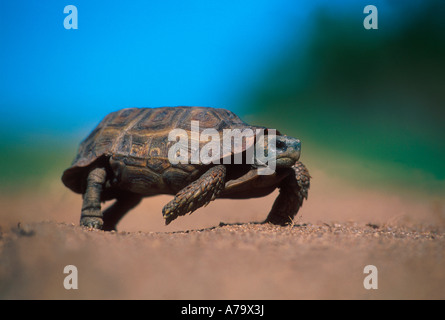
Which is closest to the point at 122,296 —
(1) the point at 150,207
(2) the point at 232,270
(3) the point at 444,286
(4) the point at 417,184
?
(2) the point at 232,270

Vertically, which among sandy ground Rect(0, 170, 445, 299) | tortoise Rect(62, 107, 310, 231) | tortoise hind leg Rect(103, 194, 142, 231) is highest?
tortoise Rect(62, 107, 310, 231)

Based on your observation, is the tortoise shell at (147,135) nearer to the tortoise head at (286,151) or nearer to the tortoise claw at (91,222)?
the tortoise head at (286,151)

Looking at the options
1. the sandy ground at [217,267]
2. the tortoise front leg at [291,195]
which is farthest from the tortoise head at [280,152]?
the sandy ground at [217,267]

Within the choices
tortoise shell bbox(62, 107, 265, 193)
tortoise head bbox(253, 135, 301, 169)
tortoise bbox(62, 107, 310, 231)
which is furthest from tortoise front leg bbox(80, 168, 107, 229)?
tortoise head bbox(253, 135, 301, 169)

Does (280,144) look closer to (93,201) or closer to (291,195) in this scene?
(291,195)

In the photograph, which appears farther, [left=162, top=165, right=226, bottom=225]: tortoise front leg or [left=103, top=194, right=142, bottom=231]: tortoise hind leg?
[left=103, top=194, right=142, bottom=231]: tortoise hind leg

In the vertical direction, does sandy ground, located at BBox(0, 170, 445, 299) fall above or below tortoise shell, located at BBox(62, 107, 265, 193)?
below

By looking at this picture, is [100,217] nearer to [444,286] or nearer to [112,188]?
[112,188]

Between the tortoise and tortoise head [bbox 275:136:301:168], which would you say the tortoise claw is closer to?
the tortoise
